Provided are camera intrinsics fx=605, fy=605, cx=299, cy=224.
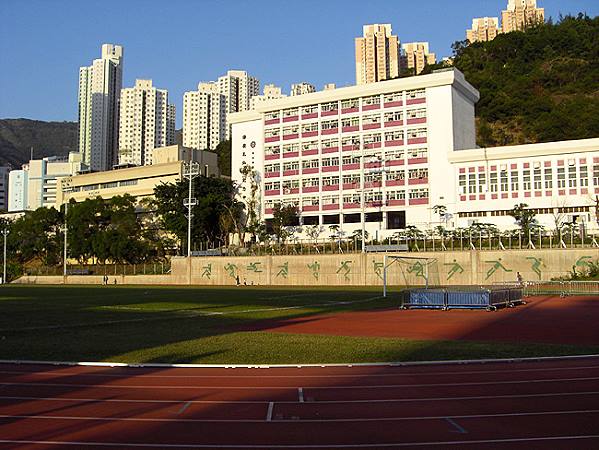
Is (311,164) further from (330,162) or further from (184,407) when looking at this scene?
(184,407)

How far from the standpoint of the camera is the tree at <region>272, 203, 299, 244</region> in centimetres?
9462

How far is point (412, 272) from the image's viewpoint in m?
65.8

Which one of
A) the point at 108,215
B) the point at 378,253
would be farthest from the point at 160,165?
the point at 378,253

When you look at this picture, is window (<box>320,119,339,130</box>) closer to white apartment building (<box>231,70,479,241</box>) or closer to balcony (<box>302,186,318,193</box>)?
white apartment building (<box>231,70,479,241</box>)

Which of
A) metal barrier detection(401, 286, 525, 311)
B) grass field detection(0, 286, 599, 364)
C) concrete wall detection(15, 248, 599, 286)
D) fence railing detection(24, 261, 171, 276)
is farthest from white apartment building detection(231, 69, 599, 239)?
grass field detection(0, 286, 599, 364)

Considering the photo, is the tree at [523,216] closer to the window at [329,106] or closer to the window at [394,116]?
the window at [394,116]

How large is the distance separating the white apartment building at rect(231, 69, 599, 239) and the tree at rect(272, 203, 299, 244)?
2819mm

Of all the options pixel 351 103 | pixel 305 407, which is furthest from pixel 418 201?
pixel 305 407

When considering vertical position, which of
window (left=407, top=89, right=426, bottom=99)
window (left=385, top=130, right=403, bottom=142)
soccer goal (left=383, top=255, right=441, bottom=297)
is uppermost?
window (left=407, top=89, right=426, bottom=99)

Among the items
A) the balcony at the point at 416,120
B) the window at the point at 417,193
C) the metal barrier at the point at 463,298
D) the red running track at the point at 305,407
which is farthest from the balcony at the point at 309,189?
the red running track at the point at 305,407

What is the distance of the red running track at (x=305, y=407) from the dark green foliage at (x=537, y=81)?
105 metres

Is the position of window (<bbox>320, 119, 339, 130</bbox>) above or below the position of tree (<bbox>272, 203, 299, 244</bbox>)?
above

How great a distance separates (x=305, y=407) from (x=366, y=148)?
282 ft

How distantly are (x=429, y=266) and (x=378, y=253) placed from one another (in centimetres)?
647
